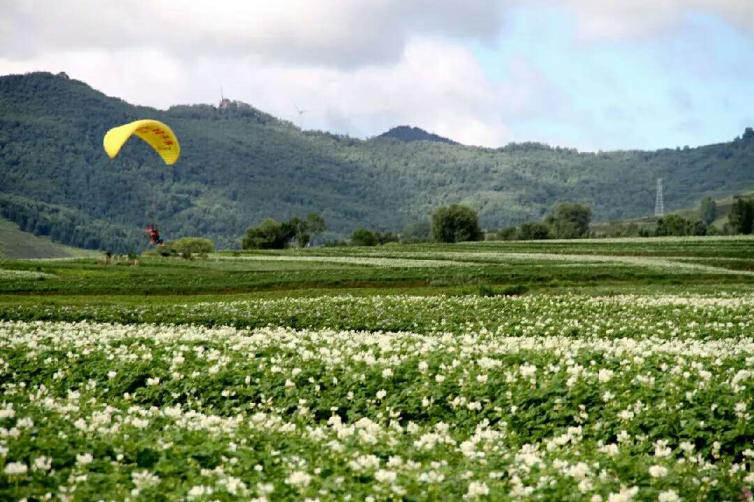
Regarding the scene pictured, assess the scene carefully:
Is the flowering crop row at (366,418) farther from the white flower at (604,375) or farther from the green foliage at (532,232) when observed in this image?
the green foliage at (532,232)

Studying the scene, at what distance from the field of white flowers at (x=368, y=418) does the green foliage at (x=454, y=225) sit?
133 meters

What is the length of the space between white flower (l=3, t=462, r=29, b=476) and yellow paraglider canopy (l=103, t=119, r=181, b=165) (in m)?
44.5

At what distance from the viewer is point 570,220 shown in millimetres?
190000

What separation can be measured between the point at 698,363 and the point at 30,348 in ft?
44.8

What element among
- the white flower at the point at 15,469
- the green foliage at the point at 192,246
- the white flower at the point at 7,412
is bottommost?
the white flower at the point at 15,469

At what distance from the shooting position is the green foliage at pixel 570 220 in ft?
585

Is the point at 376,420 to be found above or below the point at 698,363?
below

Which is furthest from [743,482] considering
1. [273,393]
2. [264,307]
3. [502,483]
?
[264,307]

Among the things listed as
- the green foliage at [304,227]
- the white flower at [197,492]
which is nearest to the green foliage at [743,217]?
the green foliage at [304,227]

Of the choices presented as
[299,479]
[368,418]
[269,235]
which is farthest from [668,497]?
[269,235]

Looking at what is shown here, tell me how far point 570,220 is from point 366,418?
184 m

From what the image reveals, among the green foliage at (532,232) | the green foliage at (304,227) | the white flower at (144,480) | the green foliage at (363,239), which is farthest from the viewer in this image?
the green foliage at (532,232)

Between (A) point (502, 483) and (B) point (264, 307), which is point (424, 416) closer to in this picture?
(A) point (502, 483)

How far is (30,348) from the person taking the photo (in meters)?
18.5
